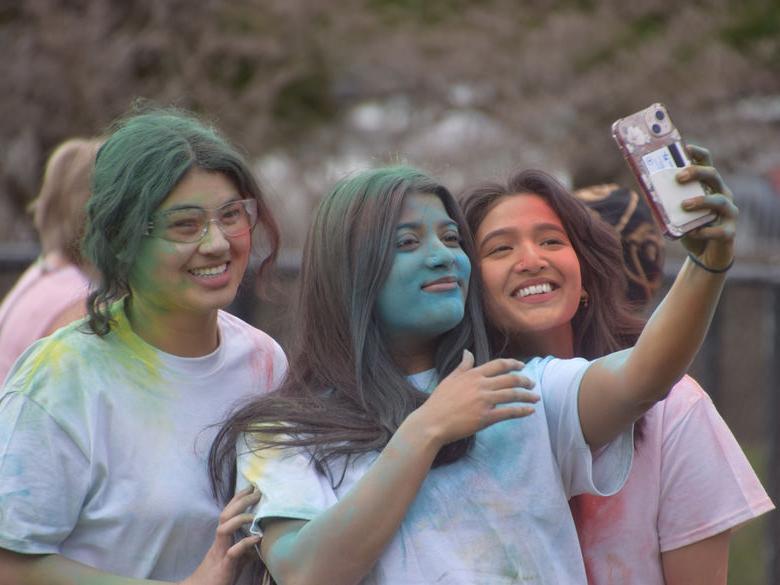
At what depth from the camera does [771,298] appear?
5.99m

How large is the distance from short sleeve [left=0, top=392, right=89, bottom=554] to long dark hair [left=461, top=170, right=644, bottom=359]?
3.27 ft

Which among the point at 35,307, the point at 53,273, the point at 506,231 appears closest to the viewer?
the point at 506,231

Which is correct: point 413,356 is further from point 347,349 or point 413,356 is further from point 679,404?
point 679,404

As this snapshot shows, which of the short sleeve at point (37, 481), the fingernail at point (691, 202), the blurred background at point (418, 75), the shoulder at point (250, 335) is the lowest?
the short sleeve at point (37, 481)

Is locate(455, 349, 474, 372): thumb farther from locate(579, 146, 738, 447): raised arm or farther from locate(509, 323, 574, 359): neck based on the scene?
locate(509, 323, 574, 359): neck

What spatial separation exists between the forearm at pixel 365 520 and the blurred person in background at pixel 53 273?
170 cm

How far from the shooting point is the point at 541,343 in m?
2.98

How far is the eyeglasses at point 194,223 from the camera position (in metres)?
2.85

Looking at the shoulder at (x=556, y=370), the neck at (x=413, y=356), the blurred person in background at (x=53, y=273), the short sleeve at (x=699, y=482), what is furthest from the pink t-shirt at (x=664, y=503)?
the blurred person in background at (x=53, y=273)

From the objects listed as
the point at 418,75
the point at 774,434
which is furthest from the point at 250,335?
the point at 418,75

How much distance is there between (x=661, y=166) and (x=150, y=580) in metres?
1.29

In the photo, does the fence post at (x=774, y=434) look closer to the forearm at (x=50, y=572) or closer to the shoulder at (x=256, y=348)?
the shoulder at (x=256, y=348)

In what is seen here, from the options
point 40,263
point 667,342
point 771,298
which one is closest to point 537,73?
point 771,298

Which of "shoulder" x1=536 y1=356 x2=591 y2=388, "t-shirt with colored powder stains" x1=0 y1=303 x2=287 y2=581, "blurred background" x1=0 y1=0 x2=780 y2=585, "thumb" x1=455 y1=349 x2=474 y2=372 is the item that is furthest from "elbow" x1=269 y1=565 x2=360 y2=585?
"blurred background" x1=0 y1=0 x2=780 y2=585
